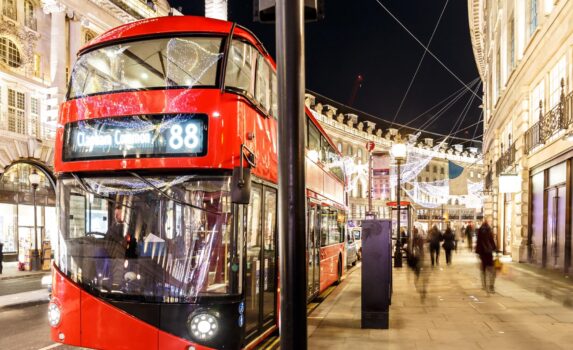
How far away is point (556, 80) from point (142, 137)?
17.0 m

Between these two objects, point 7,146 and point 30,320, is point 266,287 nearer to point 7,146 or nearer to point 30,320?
point 30,320

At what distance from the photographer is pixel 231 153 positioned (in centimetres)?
612

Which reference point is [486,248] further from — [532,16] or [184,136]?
[532,16]

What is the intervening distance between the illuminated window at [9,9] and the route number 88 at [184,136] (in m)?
25.0

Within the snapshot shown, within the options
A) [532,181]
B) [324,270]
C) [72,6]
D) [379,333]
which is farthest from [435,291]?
[72,6]

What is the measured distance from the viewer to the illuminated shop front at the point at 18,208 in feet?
91.6

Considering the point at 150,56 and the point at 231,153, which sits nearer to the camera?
the point at 231,153

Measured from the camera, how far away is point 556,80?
18453mm

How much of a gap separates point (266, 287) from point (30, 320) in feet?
20.3

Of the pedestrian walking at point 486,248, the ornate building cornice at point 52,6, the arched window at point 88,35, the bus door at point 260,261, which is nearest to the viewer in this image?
the bus door at point 260,261

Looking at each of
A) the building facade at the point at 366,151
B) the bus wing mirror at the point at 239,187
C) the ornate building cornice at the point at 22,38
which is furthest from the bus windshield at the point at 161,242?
the building facade at the point at 366,151

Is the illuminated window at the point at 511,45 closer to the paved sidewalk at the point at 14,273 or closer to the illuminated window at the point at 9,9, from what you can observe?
the paved sidewalk at the point at 14,273

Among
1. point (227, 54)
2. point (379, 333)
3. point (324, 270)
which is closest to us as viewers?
point (227, 54)

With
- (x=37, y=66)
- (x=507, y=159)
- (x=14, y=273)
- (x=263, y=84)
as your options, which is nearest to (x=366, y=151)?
(x=507, y=159)
